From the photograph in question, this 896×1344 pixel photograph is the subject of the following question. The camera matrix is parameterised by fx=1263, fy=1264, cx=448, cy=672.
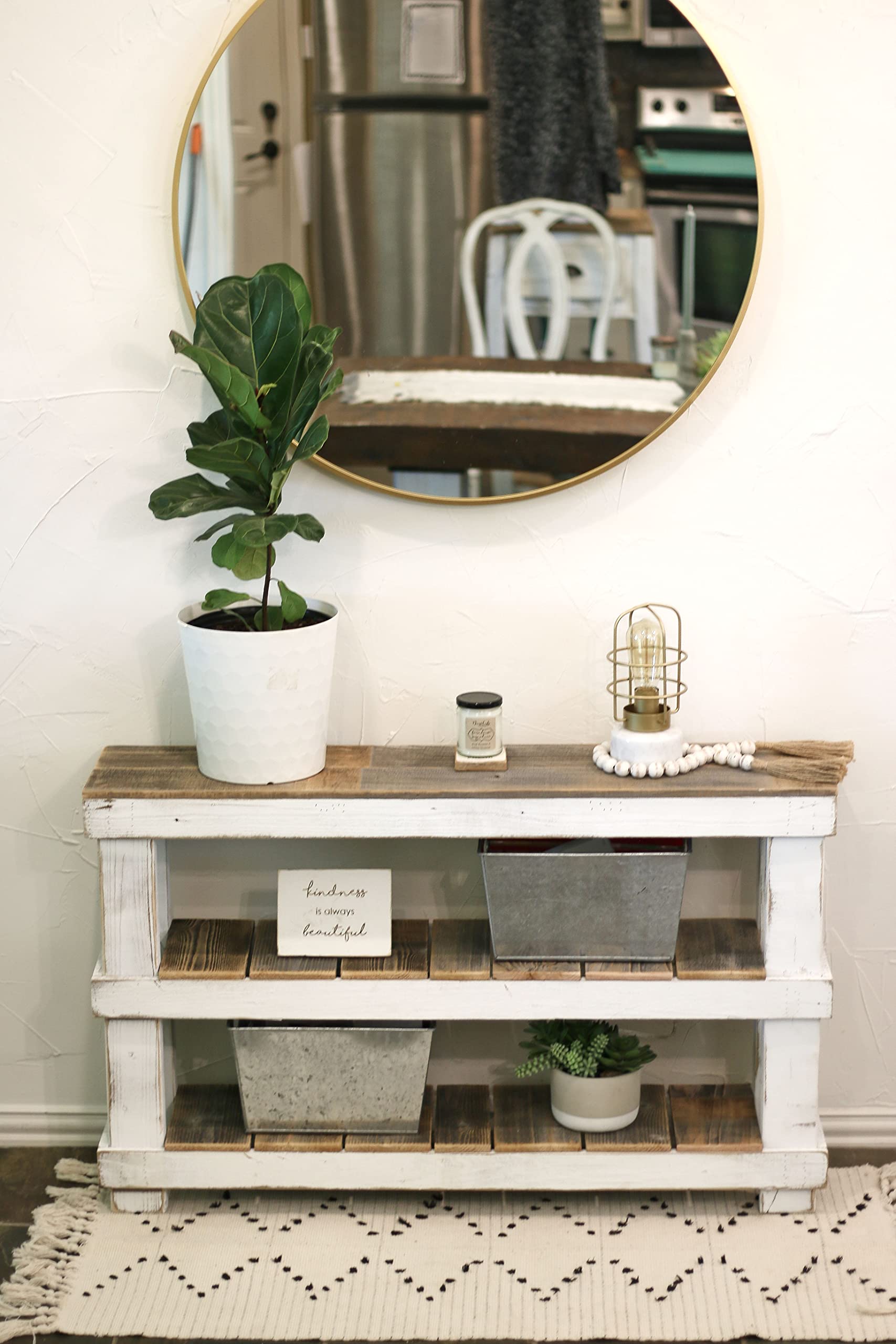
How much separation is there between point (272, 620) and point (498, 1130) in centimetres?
72

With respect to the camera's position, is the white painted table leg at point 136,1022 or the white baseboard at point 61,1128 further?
the white baseboard at point 61,1128

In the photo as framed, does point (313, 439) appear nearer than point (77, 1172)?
Yes

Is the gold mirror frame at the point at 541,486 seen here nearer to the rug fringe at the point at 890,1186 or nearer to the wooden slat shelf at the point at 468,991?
the wooden slat shelf at the point at 468,991

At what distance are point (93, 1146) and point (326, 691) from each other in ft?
2.61

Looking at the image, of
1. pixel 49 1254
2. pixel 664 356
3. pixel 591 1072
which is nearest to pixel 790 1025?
pixel 591 1072

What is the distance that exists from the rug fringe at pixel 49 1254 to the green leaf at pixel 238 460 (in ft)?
3.15

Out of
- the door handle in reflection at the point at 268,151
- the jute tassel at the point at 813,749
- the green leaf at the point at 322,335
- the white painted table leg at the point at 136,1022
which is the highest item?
the door handle in reflection at the point at 268,151

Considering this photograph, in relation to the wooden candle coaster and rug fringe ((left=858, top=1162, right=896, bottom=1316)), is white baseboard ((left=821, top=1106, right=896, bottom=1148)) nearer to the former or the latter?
rug fringe ((left=858, top=1162, right=896, bottom=1316))

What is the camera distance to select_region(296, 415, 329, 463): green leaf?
4.69 ft

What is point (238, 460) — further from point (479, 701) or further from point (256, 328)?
point (479, 701)

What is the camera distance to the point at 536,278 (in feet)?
5.01

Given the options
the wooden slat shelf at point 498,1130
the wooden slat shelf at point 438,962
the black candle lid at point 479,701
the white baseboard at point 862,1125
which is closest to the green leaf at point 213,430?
the black candle lid at point 479,701

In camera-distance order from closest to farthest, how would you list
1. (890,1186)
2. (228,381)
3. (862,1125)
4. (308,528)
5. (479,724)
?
(228,381) < (308,528) < (479,724) < (890,1186) < (862,1125)

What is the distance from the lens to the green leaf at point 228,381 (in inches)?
53.0
